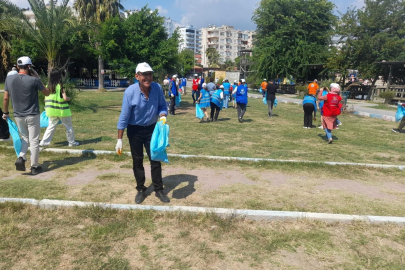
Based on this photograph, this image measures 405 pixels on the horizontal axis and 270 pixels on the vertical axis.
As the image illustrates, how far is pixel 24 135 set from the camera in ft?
18.3

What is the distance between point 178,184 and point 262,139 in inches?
185

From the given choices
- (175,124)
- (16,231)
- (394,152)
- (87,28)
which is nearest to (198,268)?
(16,231)

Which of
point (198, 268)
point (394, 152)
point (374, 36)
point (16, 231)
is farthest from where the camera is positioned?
point (374, 36)

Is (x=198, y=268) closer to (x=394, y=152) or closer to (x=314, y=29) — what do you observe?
(x=394, y=152)

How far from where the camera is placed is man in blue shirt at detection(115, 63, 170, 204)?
4.16 metres

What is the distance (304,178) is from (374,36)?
2501 cm

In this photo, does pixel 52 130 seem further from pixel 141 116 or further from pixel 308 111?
pixel 308 111

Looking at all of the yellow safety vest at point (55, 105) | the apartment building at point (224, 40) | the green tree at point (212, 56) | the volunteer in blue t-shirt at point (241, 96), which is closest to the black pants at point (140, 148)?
the yellow safety vest at point (55, 105)

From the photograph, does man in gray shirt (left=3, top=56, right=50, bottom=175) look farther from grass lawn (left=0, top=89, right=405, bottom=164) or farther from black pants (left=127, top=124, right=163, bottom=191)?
black pants (left=127, top=124, right=163, bottom=191)

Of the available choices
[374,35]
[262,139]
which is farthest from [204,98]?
[374,35]

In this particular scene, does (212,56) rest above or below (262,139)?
above

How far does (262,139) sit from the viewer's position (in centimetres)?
939

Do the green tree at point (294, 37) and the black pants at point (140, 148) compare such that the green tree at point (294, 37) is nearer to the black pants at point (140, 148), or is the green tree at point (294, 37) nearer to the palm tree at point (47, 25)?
the palm tree at point (47, 25)

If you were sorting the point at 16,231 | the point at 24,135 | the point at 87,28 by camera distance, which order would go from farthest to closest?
the point at 87,28
the point at 24,135
the point at 16,231
